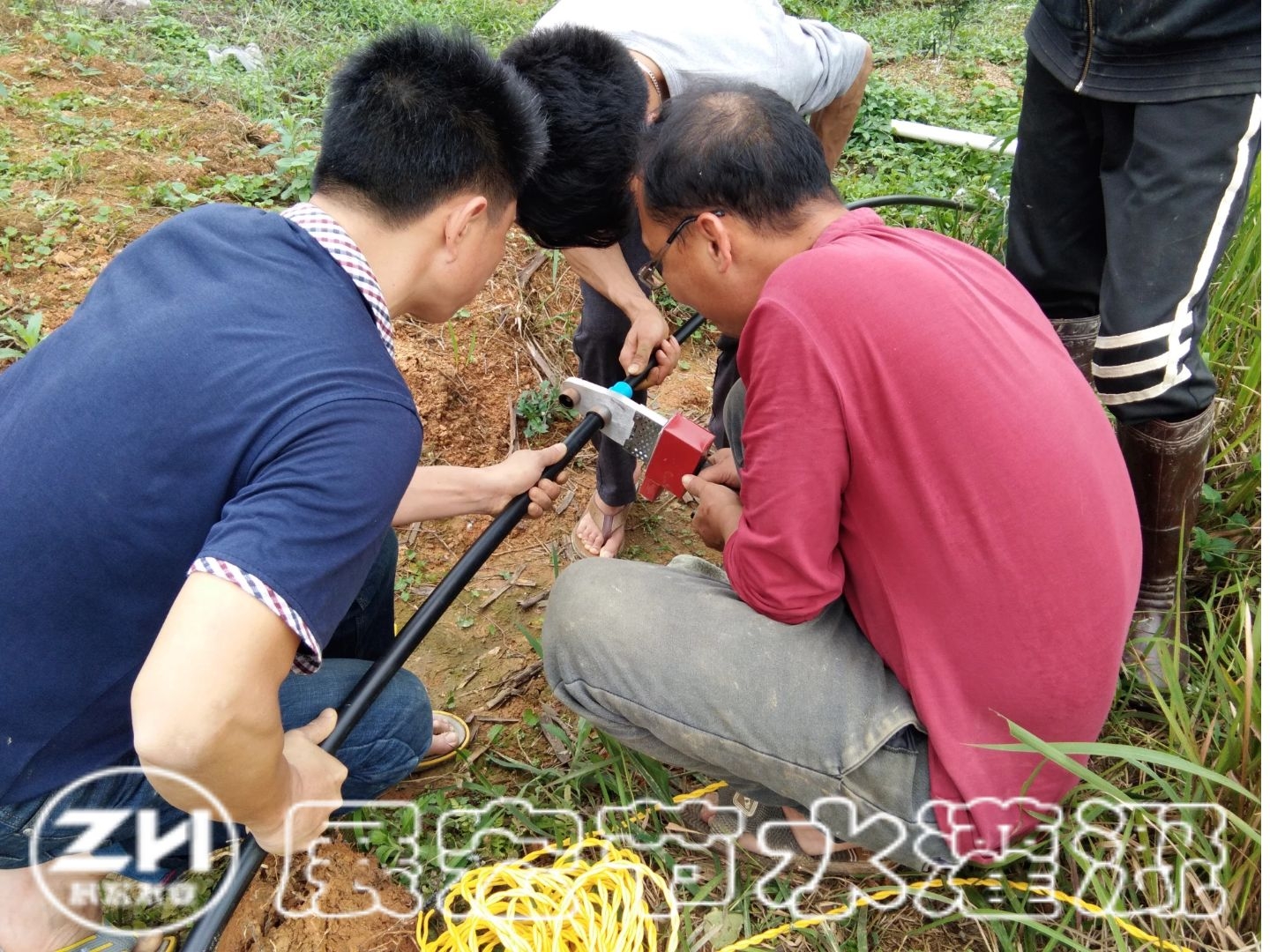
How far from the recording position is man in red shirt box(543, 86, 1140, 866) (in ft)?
4.96

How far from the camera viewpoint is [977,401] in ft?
4.88

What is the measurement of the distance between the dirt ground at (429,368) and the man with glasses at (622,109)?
360 millimetres

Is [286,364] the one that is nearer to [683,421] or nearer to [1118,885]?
[683,421]

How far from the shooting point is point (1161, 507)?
2.26 m

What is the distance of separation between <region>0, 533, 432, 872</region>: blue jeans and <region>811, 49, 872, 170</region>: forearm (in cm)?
216

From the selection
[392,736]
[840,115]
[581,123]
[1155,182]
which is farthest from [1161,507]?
[392,736]

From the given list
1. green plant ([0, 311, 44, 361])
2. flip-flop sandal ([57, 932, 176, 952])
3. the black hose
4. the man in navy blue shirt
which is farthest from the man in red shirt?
green plant ([0, 311, 44, 361])

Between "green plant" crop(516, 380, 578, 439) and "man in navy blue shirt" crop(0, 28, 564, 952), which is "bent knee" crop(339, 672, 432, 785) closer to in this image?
"man in navy blue shirt" crop(0, 28, 564, 952)

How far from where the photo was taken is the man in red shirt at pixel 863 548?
1.51 meters

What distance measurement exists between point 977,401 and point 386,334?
1002mm

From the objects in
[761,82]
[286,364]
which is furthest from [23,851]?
[761,82]

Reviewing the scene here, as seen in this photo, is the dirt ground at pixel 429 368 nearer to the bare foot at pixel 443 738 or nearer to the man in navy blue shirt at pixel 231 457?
the bare foot at pixel 443 738

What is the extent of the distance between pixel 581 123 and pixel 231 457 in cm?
126

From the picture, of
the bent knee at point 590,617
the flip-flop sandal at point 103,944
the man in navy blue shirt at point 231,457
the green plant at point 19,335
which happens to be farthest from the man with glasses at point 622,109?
the green plant at point 19,335
